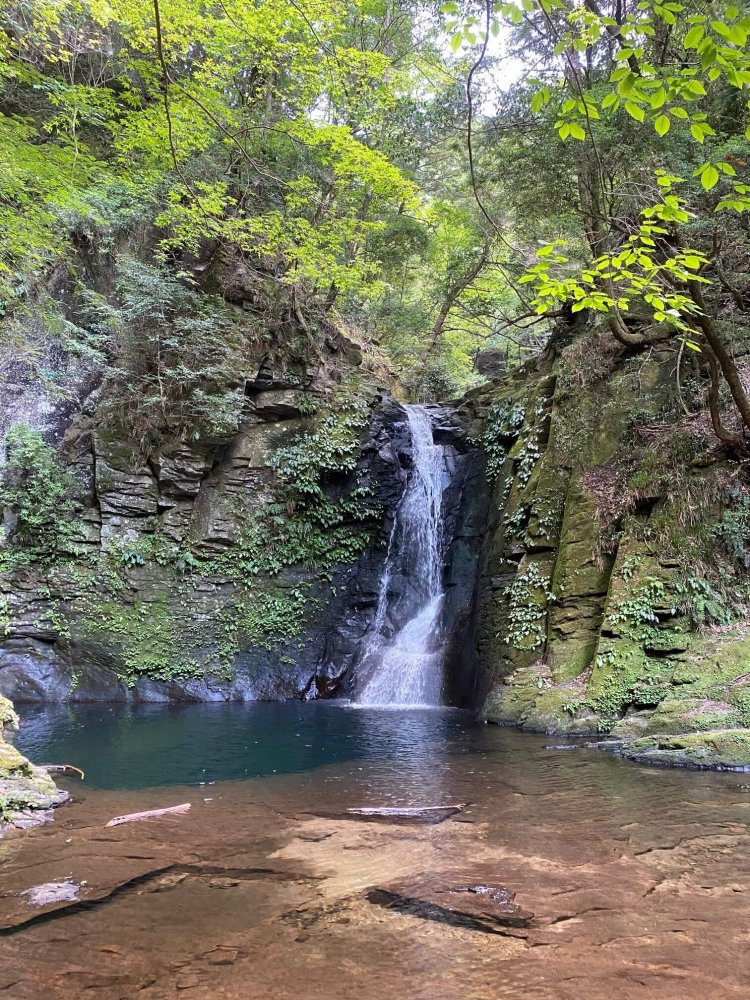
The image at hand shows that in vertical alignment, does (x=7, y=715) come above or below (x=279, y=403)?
below

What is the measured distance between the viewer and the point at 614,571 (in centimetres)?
900

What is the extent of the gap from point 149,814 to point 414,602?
10019 millimetres

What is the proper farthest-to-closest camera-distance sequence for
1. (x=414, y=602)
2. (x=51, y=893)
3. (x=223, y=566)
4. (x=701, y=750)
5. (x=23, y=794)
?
(x=414, y=602) → (x=223, y=566) → (x=701, y=750) → (x=23, y=794) → (x=51, y=893)

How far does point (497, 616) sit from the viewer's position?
35.8 ft

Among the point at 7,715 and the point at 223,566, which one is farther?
the point at 223,566

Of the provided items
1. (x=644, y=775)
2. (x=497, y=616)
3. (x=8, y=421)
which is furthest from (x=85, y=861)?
(x=8, y=421)

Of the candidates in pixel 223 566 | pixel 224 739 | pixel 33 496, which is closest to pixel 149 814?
pixel 224 739

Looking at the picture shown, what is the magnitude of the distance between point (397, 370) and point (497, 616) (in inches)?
451

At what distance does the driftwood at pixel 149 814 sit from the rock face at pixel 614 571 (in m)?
4.66

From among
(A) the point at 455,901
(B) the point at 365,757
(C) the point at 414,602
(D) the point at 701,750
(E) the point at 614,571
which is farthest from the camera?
(C) the point at 414,602

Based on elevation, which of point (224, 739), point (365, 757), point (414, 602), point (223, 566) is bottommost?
point (224, 739)

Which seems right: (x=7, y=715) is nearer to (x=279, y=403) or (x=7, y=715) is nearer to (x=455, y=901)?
(x=455, y=901)

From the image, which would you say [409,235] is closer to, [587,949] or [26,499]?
[26,499]

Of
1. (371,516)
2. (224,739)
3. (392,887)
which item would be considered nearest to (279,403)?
(371,516)
